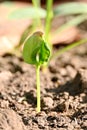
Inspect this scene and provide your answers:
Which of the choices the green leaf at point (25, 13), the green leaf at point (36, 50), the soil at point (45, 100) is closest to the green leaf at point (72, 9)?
the green leaf at point (25, 13)

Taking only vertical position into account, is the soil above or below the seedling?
below

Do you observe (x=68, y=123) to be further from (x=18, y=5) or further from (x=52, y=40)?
(x=18, y=5)

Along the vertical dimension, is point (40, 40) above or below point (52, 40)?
above

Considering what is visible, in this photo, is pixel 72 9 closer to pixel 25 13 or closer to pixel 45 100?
pixel 25 13

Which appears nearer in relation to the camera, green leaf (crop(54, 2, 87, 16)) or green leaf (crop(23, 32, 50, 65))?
green leaf (crop(23, 32, 50, 65))

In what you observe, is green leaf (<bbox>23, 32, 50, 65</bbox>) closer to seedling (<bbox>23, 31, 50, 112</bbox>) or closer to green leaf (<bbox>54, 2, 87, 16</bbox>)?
seedling (<bbox>23, 31, 50, 112</bbox>)

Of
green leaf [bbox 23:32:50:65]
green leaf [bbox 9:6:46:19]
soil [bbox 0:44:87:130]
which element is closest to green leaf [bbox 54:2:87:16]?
green leaf [bbox 9:6:46:19]

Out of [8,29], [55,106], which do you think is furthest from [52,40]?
[55,106]
